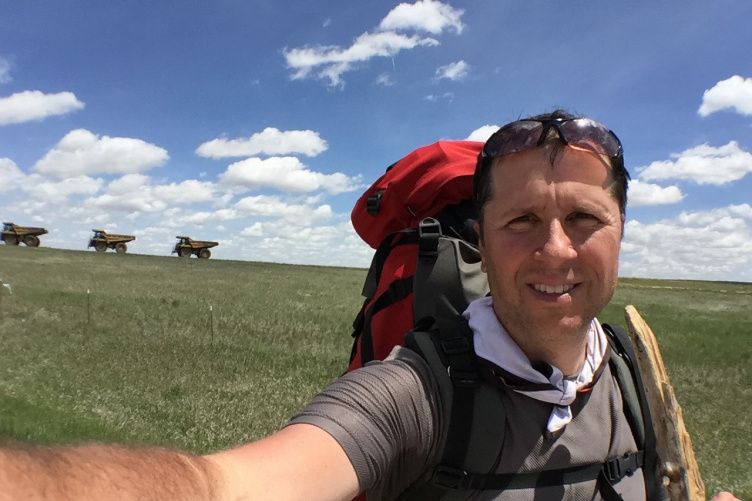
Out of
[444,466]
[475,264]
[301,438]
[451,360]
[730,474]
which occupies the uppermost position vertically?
[475,264]

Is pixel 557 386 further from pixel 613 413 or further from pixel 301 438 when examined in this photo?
pixel 301 438

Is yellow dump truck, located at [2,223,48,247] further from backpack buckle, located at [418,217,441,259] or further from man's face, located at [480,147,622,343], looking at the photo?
man's face, located at [480,147,622,343]

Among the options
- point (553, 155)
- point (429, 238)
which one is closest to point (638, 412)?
point (553, 155)

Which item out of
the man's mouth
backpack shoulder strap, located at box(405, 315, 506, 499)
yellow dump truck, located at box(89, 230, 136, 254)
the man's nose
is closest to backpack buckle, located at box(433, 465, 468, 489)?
backpack shoulder strap, located at box(405, 315, 506, 499)

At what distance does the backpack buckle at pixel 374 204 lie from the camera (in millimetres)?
3516

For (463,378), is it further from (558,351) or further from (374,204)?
(374,204)

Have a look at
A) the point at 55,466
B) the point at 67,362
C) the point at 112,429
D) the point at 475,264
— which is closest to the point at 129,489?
the point at 55,466

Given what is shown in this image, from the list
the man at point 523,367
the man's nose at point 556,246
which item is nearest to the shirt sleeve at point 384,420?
the man at point 523,367

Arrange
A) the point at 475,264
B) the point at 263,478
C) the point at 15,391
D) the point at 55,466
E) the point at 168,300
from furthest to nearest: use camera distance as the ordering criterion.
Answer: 1. the point at 168,300
2. the point at 15,391
3. the point at 475,264
4. the point at 263,478
5. the point at 55,466

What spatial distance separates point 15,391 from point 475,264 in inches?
380

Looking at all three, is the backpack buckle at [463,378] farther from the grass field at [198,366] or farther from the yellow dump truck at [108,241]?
the yellow dump truck at [108,241]

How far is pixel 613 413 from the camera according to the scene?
2254 mm

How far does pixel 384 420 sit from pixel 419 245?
1.35m

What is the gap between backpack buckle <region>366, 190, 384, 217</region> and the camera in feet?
11.5
